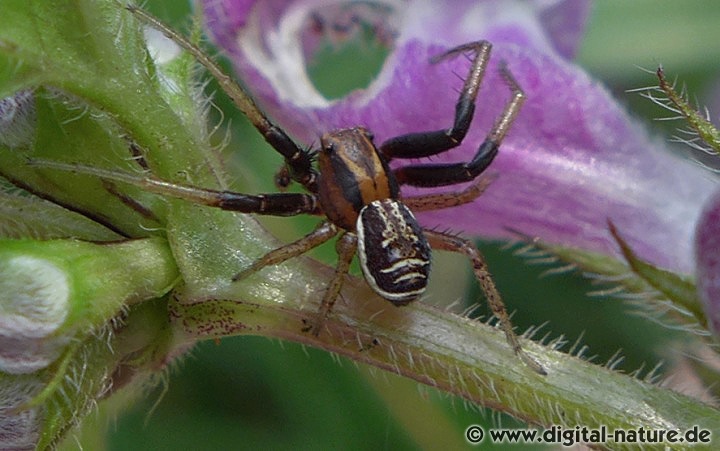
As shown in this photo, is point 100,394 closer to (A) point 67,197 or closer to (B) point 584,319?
(A) point 67,197

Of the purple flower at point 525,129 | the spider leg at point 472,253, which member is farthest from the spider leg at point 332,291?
the purple flower at point 525,129

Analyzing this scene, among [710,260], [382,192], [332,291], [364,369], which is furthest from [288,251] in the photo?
[364,369]

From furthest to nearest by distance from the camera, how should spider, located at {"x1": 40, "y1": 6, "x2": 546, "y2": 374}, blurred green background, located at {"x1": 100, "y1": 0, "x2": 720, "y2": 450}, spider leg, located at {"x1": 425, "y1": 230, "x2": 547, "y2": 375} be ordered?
blurred green background, located at {"x1": 100, "y1": 0, "x2": 720, "y2": 450}, spider leg, located at {"x1": 425, "y1": 230, "x2": 547, "y2": 375}, spider, located at {"x1": 40, "y1": 6, "x2": 546, "y2": 374}

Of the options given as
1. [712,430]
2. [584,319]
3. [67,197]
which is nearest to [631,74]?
[584,319]

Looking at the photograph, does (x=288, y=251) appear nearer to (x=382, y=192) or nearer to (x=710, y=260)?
(x=382, y=192)

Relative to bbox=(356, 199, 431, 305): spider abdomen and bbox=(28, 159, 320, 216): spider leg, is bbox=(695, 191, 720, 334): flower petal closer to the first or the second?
bbox=(356, 199, 431, 305): spider abdomen

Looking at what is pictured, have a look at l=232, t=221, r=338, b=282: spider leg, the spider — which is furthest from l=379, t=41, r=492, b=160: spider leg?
l=232, t=221, r=338, b=282: spider leg

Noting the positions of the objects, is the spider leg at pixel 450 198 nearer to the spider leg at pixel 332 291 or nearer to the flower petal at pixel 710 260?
the spider leg at pixel 332 291
